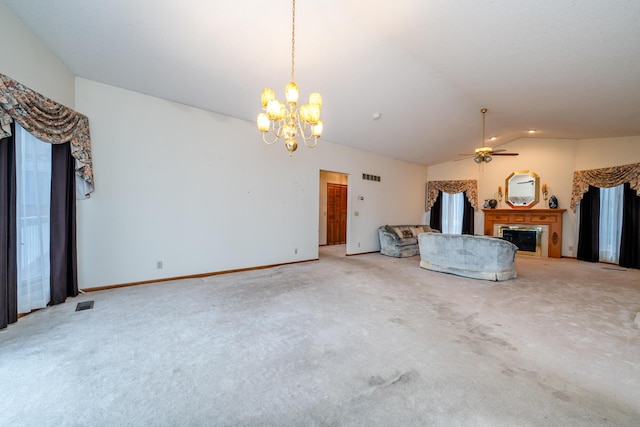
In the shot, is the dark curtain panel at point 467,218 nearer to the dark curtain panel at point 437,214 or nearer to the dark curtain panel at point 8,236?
the dark curtain panel at point 437,214

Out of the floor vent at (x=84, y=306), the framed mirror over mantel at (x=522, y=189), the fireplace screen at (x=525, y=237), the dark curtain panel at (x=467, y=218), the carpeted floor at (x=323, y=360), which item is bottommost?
the carpeted floor at (x=323, y=360)

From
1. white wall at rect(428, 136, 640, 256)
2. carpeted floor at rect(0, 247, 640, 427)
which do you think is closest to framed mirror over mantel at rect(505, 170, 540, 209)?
white wall at rect(428, 136, 640, 256)

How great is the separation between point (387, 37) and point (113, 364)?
4313mm

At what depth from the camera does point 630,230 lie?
18.5ft

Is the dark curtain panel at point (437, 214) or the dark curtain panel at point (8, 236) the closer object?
the dark curtain panel at point (8, 236)

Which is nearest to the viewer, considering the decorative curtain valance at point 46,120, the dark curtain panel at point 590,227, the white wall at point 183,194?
the decorative curtain valance at point 46,120

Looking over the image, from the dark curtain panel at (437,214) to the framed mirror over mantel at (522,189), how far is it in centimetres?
187

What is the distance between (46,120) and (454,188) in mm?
9295

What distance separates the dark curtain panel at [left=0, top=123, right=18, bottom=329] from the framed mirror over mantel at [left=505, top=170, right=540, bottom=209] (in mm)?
9875

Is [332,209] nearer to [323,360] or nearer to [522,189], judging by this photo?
[522,189]

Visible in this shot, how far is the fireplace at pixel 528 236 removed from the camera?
Answer: 22.9ft

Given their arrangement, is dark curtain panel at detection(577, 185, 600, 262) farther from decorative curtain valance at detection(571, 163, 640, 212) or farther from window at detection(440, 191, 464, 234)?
window at detection(440, 191, 464, 234)

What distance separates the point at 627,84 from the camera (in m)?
3.50

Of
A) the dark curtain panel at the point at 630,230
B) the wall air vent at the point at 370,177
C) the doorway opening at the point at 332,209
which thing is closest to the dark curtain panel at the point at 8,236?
the wall air vent at the point at 370,177
